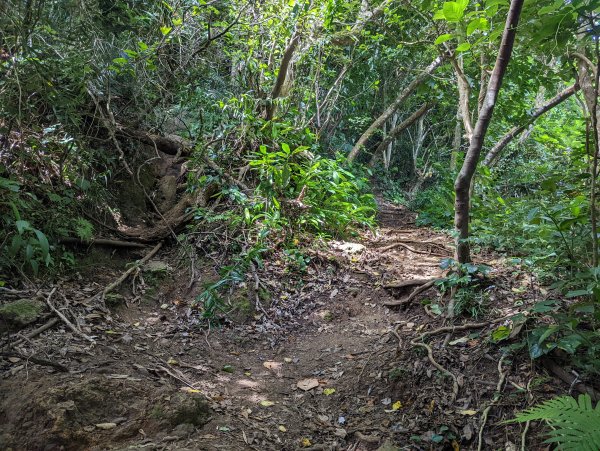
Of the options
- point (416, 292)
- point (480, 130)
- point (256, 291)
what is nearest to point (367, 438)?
point (416, 292)

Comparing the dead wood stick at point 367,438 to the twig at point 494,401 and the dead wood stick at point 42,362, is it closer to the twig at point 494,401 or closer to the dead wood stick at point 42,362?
the twig at point 494,401

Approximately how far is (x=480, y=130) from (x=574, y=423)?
2.45m

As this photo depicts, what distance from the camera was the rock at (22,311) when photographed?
3.48 meters

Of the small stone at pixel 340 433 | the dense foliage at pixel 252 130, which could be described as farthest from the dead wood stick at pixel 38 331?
the small stone at pixel 340 433

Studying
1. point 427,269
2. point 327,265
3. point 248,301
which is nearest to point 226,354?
point 248,301

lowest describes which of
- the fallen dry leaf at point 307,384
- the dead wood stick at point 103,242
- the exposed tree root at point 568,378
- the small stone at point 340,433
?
the small stone at point 340,433

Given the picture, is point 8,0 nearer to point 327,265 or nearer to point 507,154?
point 327,265

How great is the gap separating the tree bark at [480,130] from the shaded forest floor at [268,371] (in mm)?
524

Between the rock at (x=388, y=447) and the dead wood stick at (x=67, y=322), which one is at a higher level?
the dead wood stick at (x=67, y=322)

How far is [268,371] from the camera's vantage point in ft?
13.0

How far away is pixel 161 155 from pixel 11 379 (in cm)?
447

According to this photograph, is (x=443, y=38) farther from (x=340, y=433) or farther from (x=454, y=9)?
(x=340, y=433)

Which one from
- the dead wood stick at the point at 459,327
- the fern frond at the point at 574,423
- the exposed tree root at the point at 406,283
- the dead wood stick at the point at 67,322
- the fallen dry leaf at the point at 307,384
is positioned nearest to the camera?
the fern frond at the point at 574,423

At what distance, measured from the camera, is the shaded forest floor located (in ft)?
8.52
